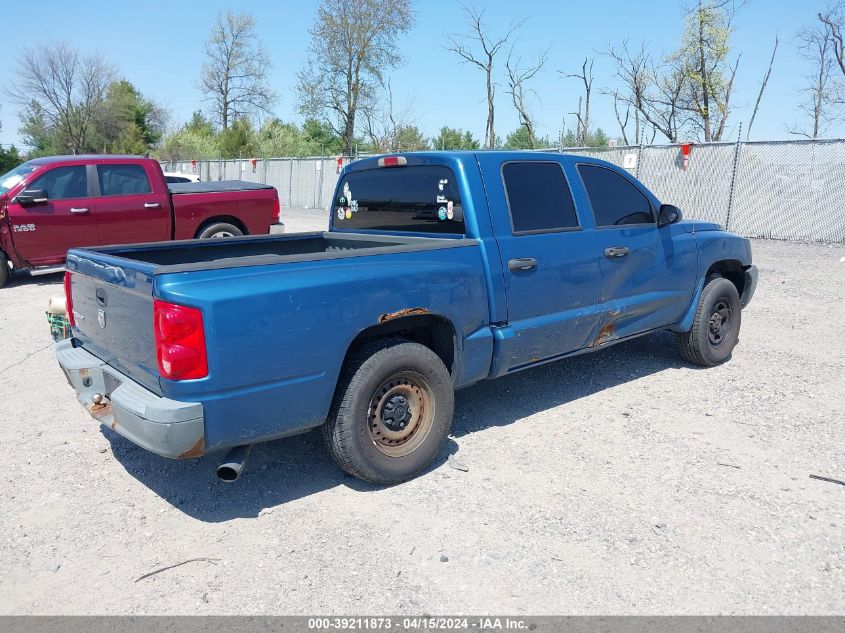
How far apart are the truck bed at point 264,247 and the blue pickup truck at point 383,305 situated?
0.05ft

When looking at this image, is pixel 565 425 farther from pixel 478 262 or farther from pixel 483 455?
pixel 478 262

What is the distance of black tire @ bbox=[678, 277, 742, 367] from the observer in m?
5.78

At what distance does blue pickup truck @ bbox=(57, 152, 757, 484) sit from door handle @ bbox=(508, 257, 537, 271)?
2 centimetres

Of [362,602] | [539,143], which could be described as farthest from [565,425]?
[539,143]

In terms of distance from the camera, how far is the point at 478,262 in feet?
13.3

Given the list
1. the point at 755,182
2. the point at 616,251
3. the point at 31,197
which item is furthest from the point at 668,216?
the point at 755,182

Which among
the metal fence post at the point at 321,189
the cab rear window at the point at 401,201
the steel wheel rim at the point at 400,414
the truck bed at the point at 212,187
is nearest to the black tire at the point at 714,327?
the cab rear window at the point at 401,201

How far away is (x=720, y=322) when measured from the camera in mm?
6004

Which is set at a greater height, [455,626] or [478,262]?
[478,262]

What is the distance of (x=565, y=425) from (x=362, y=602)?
230 centimetres

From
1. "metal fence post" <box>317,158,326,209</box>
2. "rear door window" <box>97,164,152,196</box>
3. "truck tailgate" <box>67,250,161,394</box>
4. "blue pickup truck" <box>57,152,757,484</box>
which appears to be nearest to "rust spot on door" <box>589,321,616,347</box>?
"blue pickup truck" <box>57,152,757,484</box>

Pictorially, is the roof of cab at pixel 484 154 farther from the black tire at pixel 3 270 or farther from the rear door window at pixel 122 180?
the black tire at pixel 3 270

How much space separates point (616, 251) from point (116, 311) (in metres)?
3.35

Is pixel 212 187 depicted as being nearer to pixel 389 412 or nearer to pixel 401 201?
pixel 401 201
